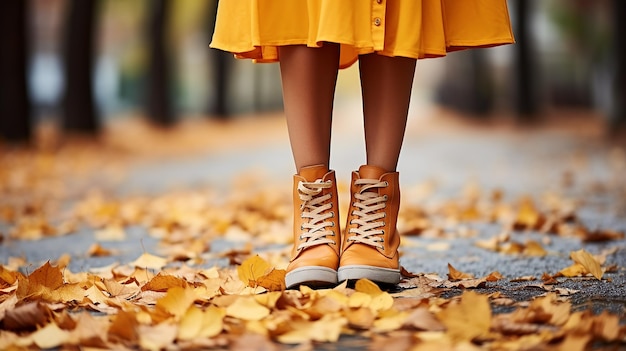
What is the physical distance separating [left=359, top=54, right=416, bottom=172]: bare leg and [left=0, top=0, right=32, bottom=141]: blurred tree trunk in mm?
9346

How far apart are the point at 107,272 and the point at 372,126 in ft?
3.52

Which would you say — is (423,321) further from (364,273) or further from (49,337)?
(49,337)

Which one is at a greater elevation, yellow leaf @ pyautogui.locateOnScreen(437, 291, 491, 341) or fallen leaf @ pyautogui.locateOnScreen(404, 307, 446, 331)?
yellow leaf @ pyautogui.locateOnScreen(437, 291, 491, 341)

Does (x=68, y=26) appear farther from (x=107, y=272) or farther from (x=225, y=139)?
(x=107, y=272)

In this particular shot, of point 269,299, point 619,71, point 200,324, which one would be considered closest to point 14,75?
point 619,71

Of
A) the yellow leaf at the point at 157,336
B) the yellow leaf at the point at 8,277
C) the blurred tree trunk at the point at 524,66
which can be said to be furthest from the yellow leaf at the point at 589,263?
the blurred tree trunk at the point at 524,66

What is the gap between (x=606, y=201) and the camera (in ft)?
15.9

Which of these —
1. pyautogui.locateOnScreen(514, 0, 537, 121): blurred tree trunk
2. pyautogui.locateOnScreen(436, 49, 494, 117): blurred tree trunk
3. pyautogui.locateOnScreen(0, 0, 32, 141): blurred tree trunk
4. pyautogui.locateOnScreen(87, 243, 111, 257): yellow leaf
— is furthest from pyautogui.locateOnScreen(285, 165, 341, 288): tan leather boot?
pyautogui.locateOnScreen(436, 49, 494, 117): blurred tree trunk

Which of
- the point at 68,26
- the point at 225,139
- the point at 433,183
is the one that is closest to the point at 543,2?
the point at 225,139

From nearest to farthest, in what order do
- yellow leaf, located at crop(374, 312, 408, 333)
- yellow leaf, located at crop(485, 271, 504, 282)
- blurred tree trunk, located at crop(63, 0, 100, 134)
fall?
yellow leaf, located at crop(374, 312, 408, 333) < yellow leaf, located at crop(485, 271, 504, 282) < blurred tree trunk, located at crop(63, 0, 100, 134)

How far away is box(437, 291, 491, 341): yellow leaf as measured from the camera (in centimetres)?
154

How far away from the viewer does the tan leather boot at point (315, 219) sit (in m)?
2.06

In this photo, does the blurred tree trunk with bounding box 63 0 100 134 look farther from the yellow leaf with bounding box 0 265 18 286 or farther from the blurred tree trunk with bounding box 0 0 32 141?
the yellow leaf with bounding box 0 265 18 286

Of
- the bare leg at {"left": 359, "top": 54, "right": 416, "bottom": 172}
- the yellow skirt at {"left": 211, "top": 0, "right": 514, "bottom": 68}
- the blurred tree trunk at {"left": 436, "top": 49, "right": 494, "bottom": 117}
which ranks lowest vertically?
the blurred tree trunk at {"left": 436, "top": 49, "right": 494, "bottom": 117}
